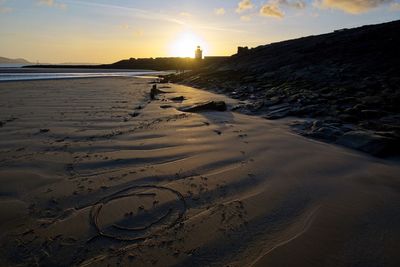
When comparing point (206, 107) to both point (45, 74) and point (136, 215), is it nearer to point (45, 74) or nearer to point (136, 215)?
point (136, 215)

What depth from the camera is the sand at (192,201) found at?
2.14 metres

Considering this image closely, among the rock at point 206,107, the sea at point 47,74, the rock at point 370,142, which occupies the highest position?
the rock at point 370,142

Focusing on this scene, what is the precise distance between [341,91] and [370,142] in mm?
5069

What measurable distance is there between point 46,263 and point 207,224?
1.13 m

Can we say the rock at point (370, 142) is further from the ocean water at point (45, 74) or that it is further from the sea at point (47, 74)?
the ocean water at point (45, 74)

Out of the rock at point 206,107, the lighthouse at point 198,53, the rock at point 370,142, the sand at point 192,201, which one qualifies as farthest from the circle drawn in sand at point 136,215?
the lighthouse at point 198,53

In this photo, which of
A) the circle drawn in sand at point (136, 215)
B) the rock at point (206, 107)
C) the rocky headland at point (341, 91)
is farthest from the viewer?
the rock at point (206, 107)

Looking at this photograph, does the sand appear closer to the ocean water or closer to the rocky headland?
the rocky headland

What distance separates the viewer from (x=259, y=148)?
177 inches

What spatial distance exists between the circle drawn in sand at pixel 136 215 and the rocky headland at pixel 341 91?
116 inches

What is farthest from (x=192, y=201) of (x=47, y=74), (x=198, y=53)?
(x=198, y=53)

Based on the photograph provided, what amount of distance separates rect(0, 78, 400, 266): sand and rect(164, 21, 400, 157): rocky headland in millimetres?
609

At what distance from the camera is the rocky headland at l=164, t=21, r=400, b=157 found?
5.14 m

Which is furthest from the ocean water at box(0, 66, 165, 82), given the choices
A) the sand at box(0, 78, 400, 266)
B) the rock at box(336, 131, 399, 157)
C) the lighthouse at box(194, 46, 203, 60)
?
the rock at box(336, 131, 399, 157)
